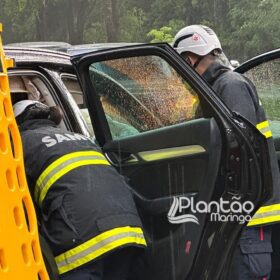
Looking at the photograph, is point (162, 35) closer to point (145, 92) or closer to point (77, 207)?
point (145, 92)

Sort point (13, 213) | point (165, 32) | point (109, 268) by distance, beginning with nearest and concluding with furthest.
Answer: point (13, 213), point (109, 268), point (165, 32)

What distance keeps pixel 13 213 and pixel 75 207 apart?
0.50 meters

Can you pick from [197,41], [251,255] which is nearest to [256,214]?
[251,255]

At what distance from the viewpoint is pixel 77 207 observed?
6.63ft

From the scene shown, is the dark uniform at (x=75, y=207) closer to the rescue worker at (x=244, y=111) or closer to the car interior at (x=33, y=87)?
the rescue worker at (x=244, y=111)

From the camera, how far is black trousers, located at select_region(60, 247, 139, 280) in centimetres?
205

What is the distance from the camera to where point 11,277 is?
151 cm

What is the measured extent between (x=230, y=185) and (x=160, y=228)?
37 centimetres

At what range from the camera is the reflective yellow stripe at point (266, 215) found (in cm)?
260

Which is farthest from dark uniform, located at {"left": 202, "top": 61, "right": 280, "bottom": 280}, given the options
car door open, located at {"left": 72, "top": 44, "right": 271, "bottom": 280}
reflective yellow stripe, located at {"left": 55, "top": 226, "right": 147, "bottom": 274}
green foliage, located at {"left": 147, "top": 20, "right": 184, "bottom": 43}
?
green foliage, located at {"left": 147, "top": 20, "right": 184, "bottom": 43}

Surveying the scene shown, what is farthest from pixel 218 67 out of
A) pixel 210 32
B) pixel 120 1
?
pixel 120 1

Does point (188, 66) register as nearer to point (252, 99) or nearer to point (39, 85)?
point (252, 99)

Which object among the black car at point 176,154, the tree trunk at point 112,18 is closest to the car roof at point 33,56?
the black car at point 176,154

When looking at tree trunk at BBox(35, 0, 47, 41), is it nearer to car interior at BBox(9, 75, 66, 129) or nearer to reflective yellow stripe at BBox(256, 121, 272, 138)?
car interior at BBox(9, 75, 66, 129)
